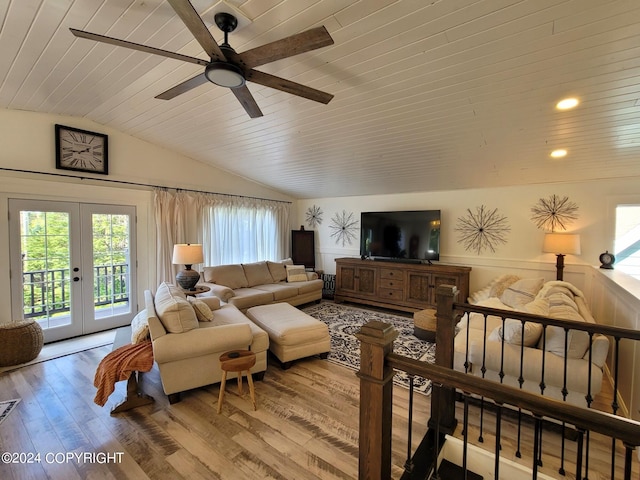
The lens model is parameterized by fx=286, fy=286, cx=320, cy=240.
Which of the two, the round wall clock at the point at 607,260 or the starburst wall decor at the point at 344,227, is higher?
the starburst wall decor at the point at 344,227

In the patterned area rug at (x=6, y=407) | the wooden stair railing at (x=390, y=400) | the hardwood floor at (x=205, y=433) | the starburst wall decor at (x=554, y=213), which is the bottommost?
the hardwood floor at (x=205, y=433)

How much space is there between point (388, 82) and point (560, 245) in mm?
3396

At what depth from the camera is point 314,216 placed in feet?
23.1

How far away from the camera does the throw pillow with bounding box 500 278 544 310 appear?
3610 millimetres

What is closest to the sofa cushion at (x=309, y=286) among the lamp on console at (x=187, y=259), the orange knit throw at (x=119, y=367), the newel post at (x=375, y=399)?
the lamp on console at (x=187, y=259)

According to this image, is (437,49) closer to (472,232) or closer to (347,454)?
(347,454)

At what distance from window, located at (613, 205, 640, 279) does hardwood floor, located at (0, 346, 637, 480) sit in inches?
116

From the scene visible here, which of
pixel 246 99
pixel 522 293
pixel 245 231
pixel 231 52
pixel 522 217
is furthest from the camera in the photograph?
pixel 245 231

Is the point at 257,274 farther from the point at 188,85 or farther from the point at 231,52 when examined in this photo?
the point at 231,52

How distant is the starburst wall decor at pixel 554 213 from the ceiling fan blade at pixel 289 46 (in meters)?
4.47

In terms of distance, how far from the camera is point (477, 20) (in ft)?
6.07

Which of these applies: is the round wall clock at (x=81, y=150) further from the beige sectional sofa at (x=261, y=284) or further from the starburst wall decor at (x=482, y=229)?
the starburst wall decor at (x=482, y=229)

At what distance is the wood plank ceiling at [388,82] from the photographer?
6.14 ft

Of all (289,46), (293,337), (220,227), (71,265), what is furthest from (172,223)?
(289,46)
